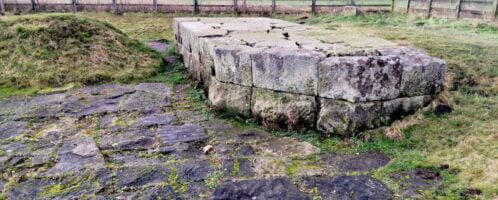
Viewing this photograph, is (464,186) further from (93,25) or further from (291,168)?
(93,25)

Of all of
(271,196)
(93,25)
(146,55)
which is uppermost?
(93,25)

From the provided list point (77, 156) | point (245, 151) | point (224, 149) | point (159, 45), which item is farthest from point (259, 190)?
point (159, 45)

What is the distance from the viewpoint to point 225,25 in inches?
269

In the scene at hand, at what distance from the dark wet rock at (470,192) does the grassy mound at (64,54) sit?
16.4ft

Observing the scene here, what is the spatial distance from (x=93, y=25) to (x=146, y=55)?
42.9 inches

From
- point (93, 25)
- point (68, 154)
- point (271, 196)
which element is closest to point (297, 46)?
point (271, 196)

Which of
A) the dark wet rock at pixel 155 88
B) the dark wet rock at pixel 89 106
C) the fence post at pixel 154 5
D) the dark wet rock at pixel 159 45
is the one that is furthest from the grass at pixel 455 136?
the fence post at pixel 154 5

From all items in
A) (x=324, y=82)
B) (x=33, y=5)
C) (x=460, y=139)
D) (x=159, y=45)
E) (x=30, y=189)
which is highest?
(x=33, y=5)

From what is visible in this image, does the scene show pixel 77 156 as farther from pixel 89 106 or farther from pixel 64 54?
pixel 64 54

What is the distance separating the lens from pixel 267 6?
14.0 m

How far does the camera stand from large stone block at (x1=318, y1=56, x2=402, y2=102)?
4.04 m

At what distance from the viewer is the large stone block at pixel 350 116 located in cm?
413

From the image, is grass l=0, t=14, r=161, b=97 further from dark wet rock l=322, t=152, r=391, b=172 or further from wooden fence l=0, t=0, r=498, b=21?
wooden fence l=0, t=0, r=498, b=21

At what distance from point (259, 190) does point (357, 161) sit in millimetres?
1004
